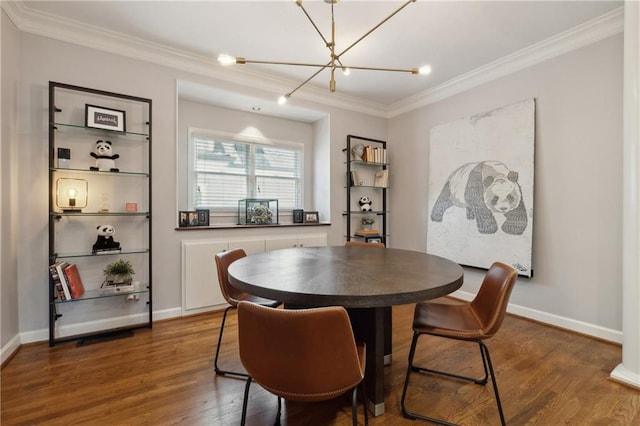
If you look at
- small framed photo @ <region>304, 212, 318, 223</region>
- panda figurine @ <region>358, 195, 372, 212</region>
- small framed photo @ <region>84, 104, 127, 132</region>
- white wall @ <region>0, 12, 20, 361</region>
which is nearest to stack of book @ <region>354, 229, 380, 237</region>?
panda figurine @ <region>358, 195, 372, 212</region>

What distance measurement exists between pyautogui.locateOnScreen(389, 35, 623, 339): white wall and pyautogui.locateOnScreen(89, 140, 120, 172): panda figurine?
4.02m

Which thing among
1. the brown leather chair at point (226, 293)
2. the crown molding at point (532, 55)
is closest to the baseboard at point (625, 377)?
the brown leather chair at point (226, 293)

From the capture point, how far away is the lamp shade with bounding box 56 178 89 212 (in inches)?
100.0

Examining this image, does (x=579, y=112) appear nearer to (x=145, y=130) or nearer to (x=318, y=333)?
(x=318, y=333)

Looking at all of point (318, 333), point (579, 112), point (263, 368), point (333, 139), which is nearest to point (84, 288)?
point (263, 368)

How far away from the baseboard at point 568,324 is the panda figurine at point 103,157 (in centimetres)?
426

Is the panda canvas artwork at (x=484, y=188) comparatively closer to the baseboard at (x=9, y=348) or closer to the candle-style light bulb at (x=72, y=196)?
the candle-style light bulb at (x=72, y=196)

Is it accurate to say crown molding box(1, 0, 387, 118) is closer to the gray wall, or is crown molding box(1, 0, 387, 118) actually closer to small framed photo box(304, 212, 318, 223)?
the gray wall

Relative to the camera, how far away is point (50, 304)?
7.77 ft

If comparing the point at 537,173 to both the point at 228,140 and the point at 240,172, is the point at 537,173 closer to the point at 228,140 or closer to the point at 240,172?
the point at 240,172

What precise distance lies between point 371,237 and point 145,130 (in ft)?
10.2

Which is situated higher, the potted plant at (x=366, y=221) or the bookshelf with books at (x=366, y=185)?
the bookshelf with books at (x=366, y=185)

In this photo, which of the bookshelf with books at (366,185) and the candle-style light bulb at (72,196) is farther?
the bookshelf with books at (366,185)

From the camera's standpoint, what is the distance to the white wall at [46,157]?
2.41m
